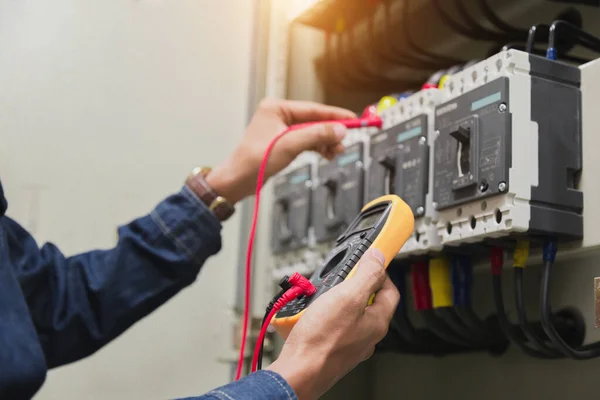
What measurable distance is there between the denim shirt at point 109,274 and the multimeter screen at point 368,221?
0.97ft

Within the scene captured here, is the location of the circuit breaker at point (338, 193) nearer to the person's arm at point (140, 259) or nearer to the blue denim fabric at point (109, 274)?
the person's arm at point (140, 259)

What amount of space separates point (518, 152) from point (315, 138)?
0.35m

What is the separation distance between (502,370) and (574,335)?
8.8 inches

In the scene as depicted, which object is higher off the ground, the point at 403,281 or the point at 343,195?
the point at 343,195

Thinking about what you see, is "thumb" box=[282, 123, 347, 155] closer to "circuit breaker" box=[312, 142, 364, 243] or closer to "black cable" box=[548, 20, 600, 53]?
"circuit breaker" box=[312, 142, 364, 243]

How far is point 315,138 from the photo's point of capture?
1.05 metres

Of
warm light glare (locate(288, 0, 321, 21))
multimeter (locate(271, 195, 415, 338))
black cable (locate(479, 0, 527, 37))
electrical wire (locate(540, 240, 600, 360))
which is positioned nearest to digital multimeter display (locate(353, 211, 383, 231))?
multimeter (locate(271, 195, 415, 338))

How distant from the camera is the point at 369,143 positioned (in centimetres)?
108

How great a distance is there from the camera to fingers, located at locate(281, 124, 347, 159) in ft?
3.43

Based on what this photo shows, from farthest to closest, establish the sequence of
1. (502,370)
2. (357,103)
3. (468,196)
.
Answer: (357,103)
(502,370)
(468,196)

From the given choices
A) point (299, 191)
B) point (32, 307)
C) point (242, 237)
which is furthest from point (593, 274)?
point (32, 307)

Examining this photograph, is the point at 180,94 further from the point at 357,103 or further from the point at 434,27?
the point at 434,27

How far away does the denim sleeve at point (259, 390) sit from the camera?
0.68 m

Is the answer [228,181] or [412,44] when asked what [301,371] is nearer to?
[228,181]
